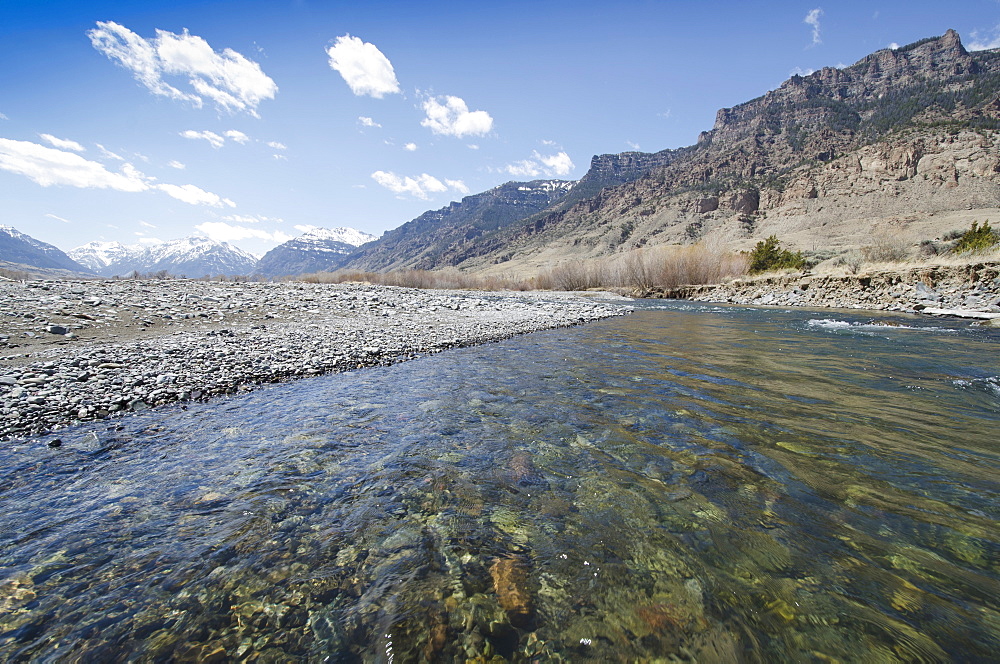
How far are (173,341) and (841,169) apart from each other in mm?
164012

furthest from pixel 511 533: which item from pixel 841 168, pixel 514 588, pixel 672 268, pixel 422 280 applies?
pixel 841 168

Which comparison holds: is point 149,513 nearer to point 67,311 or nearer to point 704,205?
point 67,311

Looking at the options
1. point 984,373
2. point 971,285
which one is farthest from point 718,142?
point 984,373

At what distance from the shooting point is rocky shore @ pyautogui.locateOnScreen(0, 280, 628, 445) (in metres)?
6.95

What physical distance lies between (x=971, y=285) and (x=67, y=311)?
143ft

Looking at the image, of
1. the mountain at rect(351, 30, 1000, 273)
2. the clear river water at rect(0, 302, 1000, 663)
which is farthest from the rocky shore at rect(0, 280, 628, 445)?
the mountain at rect(351, 30, 1000, 273)

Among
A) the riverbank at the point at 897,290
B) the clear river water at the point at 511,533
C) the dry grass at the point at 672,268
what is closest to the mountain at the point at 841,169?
the dry grass at the point at 672,268

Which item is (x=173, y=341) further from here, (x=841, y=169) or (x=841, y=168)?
(x=841, y=168)

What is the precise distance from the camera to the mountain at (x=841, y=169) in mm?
91750

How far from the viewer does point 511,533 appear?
11.6ft

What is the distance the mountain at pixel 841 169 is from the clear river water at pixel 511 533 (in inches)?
2935

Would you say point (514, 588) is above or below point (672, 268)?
below

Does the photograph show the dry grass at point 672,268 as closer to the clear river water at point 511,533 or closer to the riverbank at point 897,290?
the riverbank at point 897,290

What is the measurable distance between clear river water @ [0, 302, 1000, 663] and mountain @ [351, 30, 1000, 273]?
7456 centimetres
